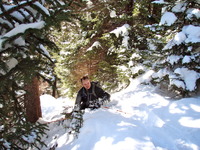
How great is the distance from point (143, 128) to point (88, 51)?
531cm

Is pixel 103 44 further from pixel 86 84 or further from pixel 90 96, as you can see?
pixel 90 96

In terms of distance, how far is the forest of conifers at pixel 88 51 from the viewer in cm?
276

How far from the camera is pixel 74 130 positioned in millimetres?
4652

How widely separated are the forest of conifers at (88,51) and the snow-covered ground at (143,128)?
34.2 inches

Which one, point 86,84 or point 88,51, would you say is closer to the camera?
point 86,84

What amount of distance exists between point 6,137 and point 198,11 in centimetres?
632

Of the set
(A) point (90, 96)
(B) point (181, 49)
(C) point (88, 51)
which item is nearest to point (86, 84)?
(A) point (90, 96)

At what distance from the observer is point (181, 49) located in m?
5.97

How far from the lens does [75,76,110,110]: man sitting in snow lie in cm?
640

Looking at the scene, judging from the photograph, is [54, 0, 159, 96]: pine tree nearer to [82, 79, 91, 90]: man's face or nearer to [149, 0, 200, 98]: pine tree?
[149, 0, 200, 98]: pine tree

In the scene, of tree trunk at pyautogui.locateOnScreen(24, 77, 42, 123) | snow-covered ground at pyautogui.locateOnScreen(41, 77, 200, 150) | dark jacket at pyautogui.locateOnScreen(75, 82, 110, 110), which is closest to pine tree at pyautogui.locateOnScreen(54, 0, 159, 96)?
dark jacket at pyautogui.locateOnScreen(75, 82, 110, 110)

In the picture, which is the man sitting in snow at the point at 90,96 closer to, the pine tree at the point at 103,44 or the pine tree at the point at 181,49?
the pine tree at the point at 103,44

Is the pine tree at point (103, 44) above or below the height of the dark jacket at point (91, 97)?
above

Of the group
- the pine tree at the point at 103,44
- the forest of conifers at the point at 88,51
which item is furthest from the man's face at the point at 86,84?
the pine tree at the point at 103,44
